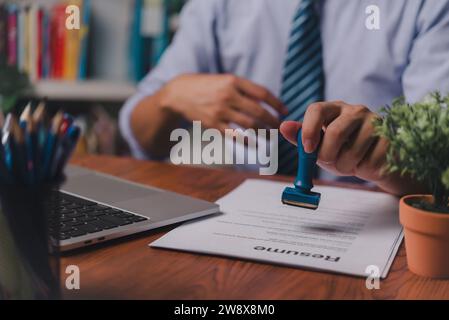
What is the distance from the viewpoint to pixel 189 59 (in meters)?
1.20

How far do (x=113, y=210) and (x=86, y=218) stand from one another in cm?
4

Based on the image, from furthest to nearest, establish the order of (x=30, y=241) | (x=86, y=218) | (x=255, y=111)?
(x=255, y=111)
(x=86, y=218)
(x=30, y=241)

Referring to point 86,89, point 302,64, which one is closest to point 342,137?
point 302,64

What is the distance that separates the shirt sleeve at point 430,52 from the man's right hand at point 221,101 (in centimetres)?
24

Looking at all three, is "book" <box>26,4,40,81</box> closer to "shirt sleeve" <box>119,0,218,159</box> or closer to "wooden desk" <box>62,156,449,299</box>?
"shirt sleeve" <box>119,0,218,159</box>

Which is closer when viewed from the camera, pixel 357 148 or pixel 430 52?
pixel 357 148

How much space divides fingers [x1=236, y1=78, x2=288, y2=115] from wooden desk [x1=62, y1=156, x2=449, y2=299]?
40 centimetres

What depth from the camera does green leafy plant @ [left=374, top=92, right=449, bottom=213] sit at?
422 millimetres

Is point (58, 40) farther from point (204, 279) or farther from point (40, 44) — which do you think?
point (204, 279)

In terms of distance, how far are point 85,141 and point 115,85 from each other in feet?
0.66

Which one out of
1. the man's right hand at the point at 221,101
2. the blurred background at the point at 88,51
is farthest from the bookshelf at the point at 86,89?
the man's right hand at the point at 221,101

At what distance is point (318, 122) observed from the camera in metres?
0.56

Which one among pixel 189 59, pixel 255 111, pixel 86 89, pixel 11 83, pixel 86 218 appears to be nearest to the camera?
pixel 86 218
